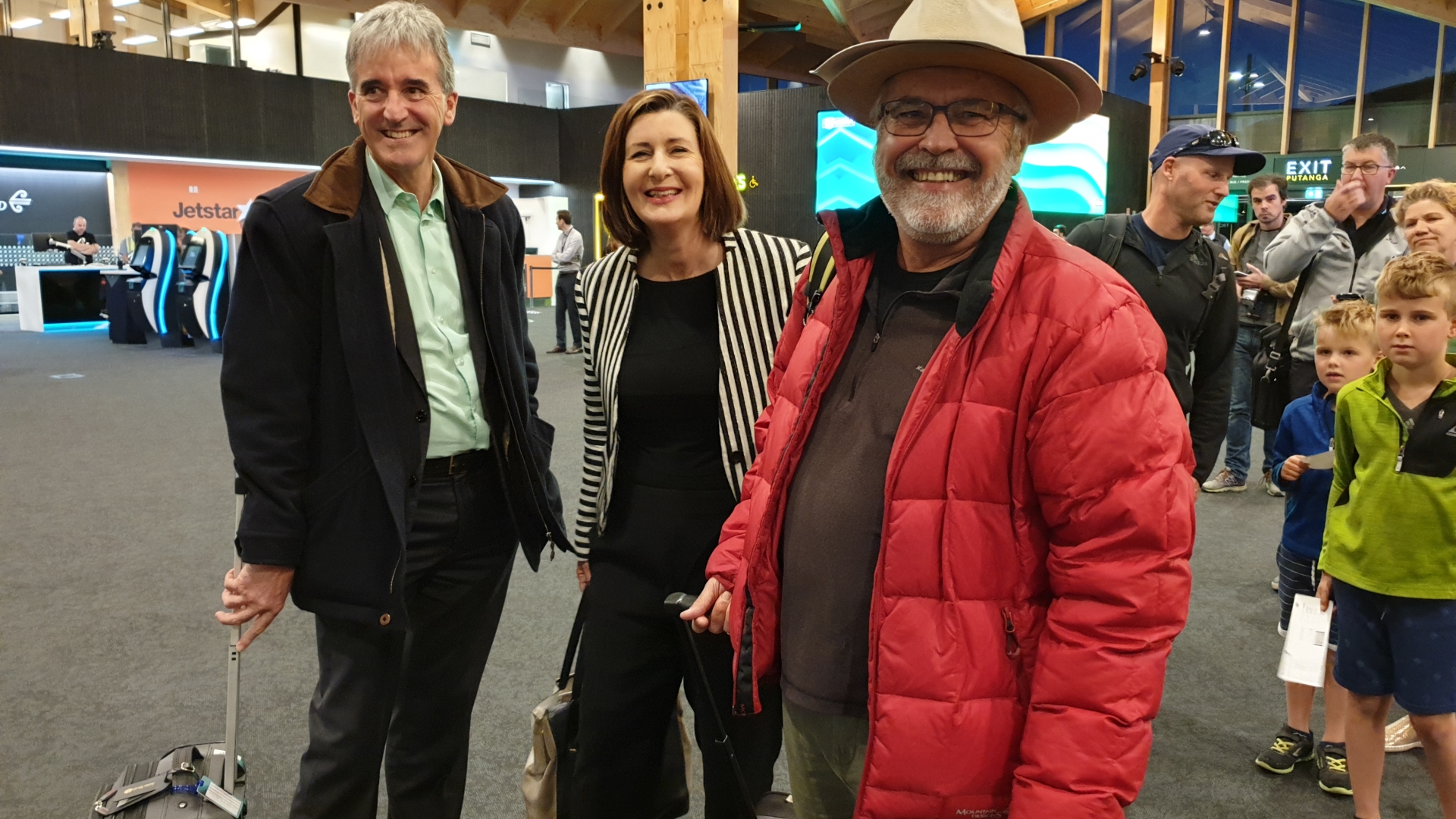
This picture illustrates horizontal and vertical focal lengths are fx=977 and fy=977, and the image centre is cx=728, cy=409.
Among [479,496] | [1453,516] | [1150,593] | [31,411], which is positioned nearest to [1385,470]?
[1453,516]

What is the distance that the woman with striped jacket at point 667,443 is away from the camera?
1914mm

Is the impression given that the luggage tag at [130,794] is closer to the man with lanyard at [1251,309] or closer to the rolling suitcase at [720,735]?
the rolling suitcase at [720,735]

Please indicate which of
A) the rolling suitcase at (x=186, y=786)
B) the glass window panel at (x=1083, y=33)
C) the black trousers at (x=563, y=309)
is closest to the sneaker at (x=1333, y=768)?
the rolling suitcase at (x=186, y=786)

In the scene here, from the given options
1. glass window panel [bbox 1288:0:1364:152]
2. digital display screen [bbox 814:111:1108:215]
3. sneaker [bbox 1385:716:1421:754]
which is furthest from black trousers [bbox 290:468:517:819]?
glass window panel [bbox 1288:0:1364:152]

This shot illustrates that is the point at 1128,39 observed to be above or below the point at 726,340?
above

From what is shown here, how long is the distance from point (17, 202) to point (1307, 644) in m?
20.0

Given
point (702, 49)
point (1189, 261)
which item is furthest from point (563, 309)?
point (1189, 261)

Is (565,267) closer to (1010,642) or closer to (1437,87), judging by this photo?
(1010,642)

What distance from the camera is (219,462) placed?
237 inches

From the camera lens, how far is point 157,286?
1216 centimetres

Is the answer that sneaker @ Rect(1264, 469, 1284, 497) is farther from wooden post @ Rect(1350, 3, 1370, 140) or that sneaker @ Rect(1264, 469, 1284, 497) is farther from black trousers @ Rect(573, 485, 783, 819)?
wooden post @ Rect(1350, 3, 1370, 140)

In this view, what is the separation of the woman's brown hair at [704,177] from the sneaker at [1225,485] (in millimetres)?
4653

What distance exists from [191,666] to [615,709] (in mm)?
2036

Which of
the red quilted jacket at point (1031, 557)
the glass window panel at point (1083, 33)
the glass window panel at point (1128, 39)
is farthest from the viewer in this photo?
the glass window panel at point (1083, 33)
